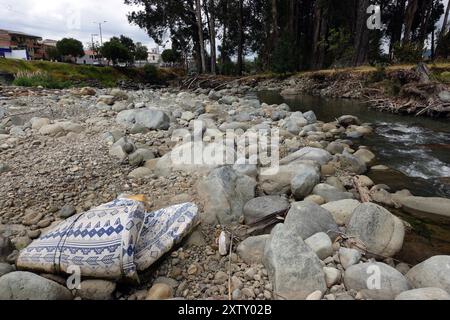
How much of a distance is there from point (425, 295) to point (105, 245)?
183 cm

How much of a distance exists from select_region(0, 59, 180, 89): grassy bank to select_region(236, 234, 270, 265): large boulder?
1178 cm

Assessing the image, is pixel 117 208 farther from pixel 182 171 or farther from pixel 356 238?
pixel 356 238

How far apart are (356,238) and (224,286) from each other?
3.67ft

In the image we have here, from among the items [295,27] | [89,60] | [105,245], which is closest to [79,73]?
[295,27]

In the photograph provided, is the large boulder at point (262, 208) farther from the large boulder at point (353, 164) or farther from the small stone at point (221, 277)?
the large boulder at point (353, 164)

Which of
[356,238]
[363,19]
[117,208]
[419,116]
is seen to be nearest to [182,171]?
[117,208]

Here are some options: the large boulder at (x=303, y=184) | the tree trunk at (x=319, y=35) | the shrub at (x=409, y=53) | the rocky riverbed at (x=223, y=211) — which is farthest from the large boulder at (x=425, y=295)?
the tree trunk at (x=319, y=35)

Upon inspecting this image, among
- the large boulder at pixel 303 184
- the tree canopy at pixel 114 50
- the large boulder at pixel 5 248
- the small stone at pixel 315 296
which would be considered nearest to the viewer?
the small stone at pixel 315 296

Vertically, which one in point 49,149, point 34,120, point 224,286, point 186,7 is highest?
point 186,7

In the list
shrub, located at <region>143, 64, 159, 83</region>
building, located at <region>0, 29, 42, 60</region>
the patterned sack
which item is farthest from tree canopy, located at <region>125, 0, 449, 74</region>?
building, located at <region>0, 29, 42, 60</region>

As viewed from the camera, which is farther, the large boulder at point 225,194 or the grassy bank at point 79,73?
the grassy bank at point 79,73

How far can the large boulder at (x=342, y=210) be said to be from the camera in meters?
2.61

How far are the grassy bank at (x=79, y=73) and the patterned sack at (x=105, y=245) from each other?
11.4 meters
